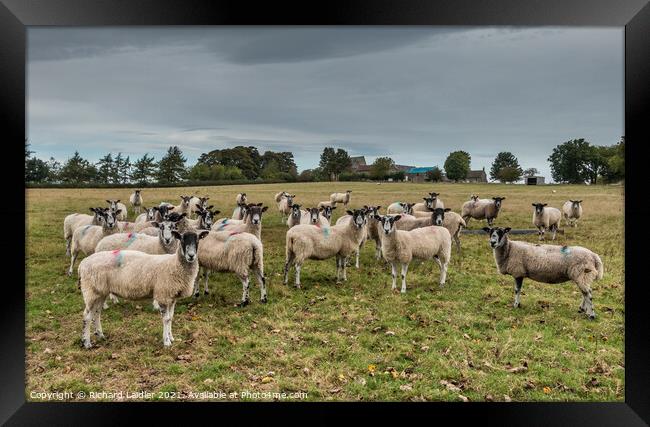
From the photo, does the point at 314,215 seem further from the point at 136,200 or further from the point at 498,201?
the point at 498,201

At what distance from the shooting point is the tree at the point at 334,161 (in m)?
4.72

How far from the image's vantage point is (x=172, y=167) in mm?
4789

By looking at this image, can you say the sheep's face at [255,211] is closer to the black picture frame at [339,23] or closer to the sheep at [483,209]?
the black picture frame at [339,23]

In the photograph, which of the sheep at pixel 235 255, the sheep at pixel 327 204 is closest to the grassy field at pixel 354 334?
the sheep at pixel 235 255

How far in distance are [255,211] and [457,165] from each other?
11.9 feet

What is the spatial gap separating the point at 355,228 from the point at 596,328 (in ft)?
12.5

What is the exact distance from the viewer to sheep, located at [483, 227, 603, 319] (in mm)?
4352

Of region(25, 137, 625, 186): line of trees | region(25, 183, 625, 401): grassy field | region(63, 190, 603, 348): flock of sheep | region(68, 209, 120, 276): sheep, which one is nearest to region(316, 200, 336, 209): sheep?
region(63, 190, 603, 348): flock of sheep

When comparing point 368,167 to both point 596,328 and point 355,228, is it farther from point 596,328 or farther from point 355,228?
point 596,328

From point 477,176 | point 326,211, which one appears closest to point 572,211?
point 477,176

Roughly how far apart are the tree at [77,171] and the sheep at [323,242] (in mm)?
3110

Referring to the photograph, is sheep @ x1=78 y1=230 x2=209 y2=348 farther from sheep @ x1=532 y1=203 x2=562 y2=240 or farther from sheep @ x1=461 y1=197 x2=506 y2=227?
sheep @ x1=532 y1=203 x2=562 y2=240

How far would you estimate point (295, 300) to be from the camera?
5152 millimetres

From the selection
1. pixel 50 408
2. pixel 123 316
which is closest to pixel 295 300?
pixel 123 316
